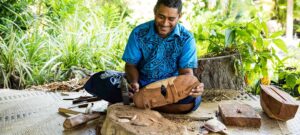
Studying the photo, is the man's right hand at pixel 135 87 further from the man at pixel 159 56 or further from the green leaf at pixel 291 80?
the green leaf at pixel 291 80

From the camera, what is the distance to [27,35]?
478 cm

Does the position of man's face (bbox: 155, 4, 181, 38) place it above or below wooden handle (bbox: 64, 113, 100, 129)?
above

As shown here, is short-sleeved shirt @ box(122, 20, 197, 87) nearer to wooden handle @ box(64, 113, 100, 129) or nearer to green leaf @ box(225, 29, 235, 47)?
wooden handle @ box(64, 113, 100, 129)

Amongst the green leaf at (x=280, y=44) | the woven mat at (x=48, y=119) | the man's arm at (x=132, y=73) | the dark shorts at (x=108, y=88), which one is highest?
the green leaf at (x=280, y=44)

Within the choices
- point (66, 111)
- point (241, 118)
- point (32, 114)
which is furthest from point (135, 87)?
point (32, 114)

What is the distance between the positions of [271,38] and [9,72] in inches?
120

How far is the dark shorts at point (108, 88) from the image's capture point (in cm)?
280

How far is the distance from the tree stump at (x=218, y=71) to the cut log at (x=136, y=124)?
120 cm

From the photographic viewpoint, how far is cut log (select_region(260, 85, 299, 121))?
2672 millimetres

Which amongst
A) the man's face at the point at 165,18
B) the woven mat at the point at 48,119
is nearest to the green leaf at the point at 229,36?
the woven mat at the point at 48,119

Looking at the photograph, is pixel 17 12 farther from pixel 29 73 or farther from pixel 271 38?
pixel 271 38

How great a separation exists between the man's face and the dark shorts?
0.57m

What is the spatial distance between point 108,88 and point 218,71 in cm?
118

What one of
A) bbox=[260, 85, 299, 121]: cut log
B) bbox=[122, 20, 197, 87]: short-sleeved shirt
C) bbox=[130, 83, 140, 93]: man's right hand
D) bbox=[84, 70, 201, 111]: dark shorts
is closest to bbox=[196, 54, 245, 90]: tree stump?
bbox=[260, 85, 299, 121]: cut log
